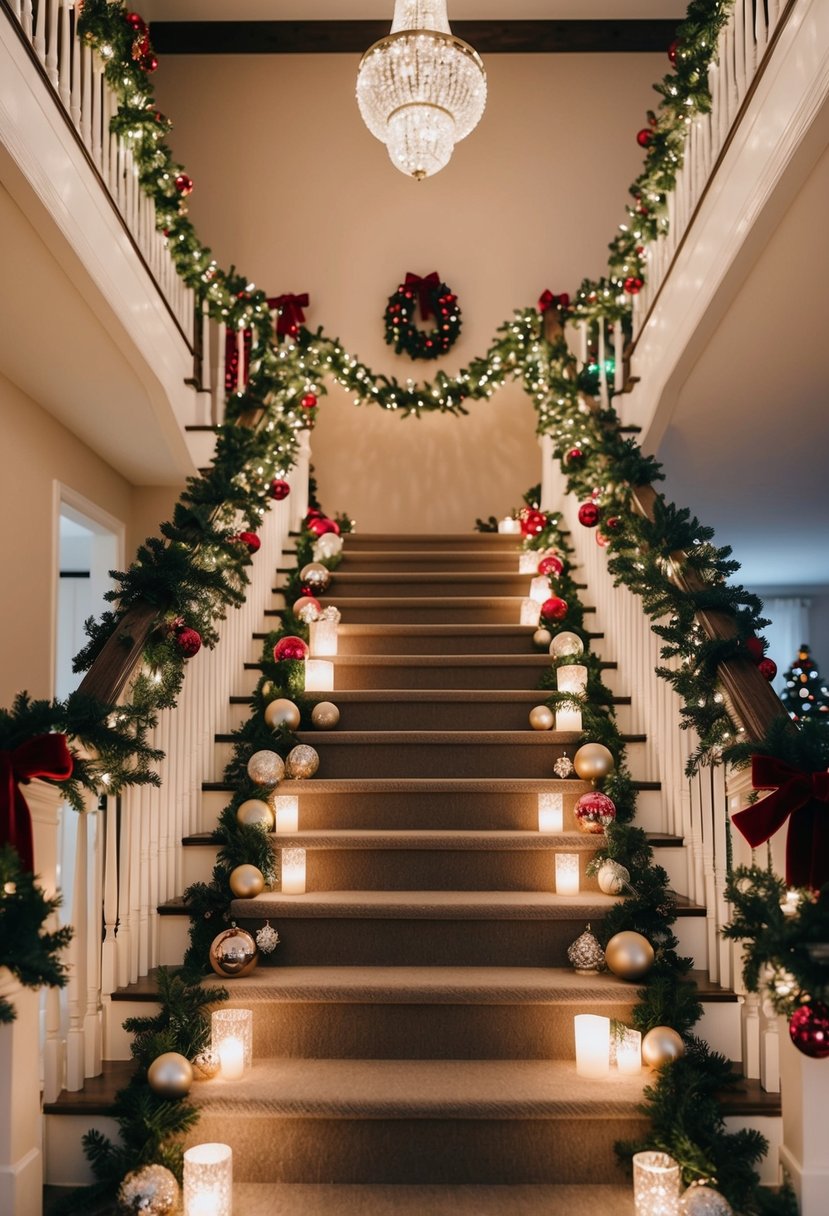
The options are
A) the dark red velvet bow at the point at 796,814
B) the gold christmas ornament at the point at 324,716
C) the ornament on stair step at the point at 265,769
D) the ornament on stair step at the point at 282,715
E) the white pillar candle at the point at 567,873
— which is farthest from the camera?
the gold christmas ornament at the point at 324,716

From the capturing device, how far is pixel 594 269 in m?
7.38

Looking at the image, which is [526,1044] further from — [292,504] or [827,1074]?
[292,504]

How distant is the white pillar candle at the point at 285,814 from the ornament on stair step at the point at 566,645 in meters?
1.28

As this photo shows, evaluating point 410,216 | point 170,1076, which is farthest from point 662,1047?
point 410,216

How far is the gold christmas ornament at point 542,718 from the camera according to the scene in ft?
11.6

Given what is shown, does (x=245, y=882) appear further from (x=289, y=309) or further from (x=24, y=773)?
(x=289, y=309)

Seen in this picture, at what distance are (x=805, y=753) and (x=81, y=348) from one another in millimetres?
3261

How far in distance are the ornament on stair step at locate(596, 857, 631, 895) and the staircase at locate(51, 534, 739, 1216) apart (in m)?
0.05

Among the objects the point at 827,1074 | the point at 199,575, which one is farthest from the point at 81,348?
the point at 827,1074

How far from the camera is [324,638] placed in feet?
13.3

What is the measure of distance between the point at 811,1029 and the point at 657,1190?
0.47 m

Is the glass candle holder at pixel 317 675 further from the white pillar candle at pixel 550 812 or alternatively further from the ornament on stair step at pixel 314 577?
the white pillar candle at pixel 550 812

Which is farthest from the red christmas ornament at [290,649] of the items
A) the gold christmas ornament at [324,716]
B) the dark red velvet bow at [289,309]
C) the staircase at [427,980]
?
the dark red velvet bow at [289,309]

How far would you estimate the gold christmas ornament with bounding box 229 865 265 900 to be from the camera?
2.76 metres
